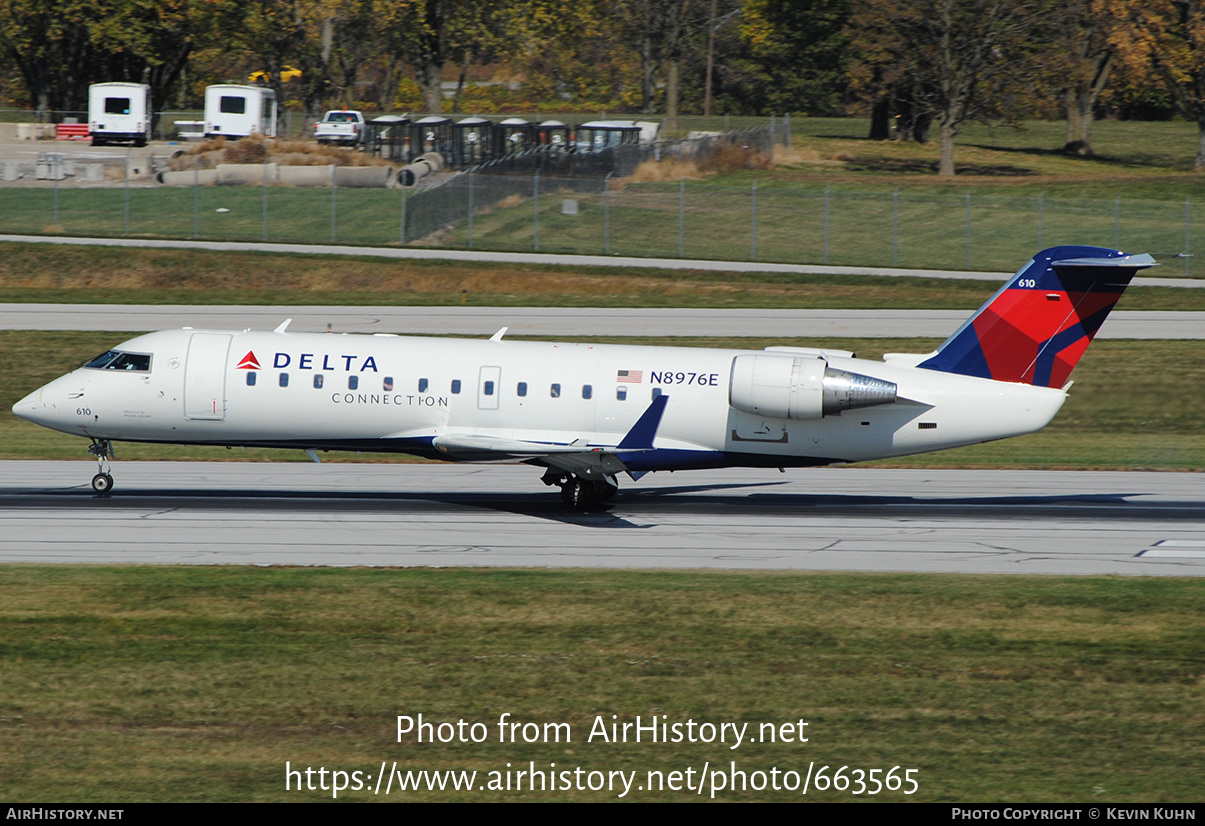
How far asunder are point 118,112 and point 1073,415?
260 ft

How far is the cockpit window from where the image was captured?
87.0 feet

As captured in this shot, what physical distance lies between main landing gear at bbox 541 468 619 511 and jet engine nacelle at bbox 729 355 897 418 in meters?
3.23

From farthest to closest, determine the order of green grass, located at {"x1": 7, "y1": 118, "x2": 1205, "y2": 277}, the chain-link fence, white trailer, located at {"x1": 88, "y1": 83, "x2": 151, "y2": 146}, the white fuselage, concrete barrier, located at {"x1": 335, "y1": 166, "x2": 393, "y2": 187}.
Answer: white trailer, located at {"x1": 88, "y1": 83, "x2": 151, "y2": 146} < concrete barrier, located at {"x1": 335, "y1": 166, "x2": 393, "y2": 187} < green grass, located at {"x1": 7, "y1": 118, "x2": 1205, "y2": 277} < the chain-link fence < the white fuselage

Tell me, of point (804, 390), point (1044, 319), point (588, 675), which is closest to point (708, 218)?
point (1044, 319)

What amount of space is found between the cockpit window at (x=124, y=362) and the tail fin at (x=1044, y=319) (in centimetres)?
1635

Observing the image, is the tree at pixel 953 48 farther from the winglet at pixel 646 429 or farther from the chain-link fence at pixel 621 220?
the winglet at pixel 646 429

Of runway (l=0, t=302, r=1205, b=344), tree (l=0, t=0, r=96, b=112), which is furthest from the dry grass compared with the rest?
runway (l=0, t=302, r=1205, b=344)

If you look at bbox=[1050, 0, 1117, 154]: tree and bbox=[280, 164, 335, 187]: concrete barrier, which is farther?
bbox=[1050, 0, 1117, 154]: tree

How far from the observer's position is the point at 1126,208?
2758 inches

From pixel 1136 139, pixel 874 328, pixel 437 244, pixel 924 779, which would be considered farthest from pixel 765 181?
pixel 924 779

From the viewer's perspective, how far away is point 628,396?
2584 cm

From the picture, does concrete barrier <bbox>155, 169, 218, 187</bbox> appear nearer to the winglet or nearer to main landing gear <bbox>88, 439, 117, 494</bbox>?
main landing gear <bbox>88, 439, 117, 494</bbox>

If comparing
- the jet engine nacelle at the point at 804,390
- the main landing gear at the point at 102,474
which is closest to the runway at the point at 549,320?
the main landing gear at the point at 102,474

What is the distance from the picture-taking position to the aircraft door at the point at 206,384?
26.0 m
